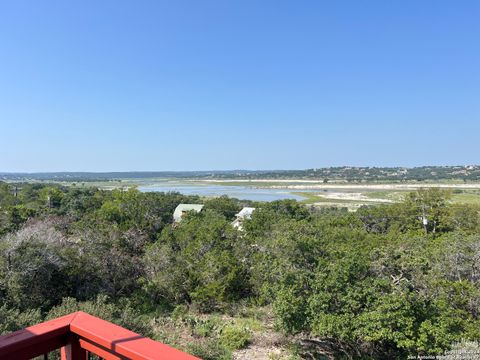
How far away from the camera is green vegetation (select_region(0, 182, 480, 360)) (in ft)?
28.6

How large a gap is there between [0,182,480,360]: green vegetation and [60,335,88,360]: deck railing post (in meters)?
7.49

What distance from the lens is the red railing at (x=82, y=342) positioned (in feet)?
4.47

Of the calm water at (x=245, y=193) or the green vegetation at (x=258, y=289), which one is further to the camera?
the calm water at (x=245, y=193)

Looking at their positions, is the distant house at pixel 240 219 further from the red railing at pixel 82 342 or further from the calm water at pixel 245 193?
the calm water at pixel 245 193

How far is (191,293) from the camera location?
13.5m

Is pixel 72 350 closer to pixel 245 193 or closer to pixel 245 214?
pixel 245 214

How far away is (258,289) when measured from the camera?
14070mm

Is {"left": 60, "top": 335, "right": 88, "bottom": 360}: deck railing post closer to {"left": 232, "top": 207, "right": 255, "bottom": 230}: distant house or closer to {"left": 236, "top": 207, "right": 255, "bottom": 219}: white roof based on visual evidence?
{"left": 232, "top": 207, "right": 255, "bottom": 230}: distant house

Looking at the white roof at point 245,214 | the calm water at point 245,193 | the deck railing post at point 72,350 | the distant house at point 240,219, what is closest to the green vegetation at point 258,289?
the deck railing post at point 72,350

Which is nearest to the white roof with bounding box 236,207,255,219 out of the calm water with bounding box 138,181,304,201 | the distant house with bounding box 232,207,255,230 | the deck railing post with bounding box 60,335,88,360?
the distant house with bounding box 232,207,255,230

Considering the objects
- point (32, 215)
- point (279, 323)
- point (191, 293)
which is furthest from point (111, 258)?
point (32, 215)

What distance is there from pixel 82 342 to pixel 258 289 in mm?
13185

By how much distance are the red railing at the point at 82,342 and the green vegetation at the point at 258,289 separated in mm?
7528

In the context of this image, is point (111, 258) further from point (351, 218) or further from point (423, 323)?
point (351, 218)
